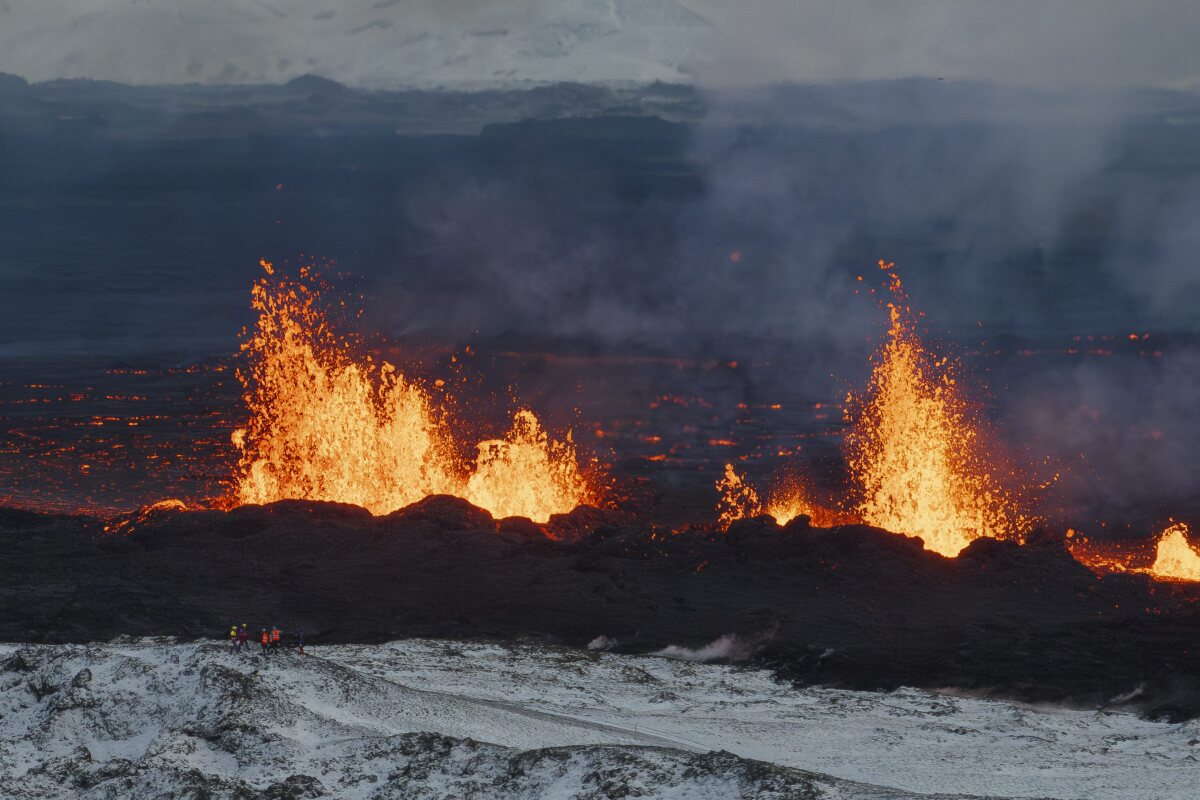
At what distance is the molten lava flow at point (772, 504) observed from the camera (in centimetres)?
7088

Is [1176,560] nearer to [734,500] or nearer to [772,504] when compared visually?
[772,504]

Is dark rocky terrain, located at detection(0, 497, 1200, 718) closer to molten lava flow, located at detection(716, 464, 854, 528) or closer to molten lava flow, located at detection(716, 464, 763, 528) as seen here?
molten lava flow, located at detection(716, 464, 763, 528)

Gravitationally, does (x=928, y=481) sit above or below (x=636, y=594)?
above

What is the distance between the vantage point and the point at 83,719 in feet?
116

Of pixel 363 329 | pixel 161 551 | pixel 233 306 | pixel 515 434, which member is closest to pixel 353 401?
pixel 515 434

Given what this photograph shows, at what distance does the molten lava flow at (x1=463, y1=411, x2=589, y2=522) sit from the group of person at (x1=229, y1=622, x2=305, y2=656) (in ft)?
66.1

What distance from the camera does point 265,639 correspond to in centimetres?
4428

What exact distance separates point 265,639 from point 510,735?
10415mm

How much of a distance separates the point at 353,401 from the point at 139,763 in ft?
170

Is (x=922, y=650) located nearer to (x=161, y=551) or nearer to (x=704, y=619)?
(x=704, y=619)

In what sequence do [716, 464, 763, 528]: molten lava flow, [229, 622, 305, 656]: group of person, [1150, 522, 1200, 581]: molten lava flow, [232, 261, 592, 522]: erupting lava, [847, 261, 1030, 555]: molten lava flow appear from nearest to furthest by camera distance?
[229, 622, 305, 656]: group of person
[1150, 522, 1200, 581]: molten lava flow
[847, 261, 1030, 555]: molten lava flow
[716, 464, 763, 528]: molten lava flow
[232, 261, 592, 522]: erupting lava

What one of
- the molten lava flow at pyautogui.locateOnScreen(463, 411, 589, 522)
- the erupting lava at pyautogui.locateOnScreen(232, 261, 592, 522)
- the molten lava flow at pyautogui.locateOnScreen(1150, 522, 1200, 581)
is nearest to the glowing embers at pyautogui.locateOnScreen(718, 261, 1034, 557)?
the molten lava flow at pyautogui.locateOnScreen(1150, 522, 1200, 581)

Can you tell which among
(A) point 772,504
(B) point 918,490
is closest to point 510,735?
(B) point 918,490

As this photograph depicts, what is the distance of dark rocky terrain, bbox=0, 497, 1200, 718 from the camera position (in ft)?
152
